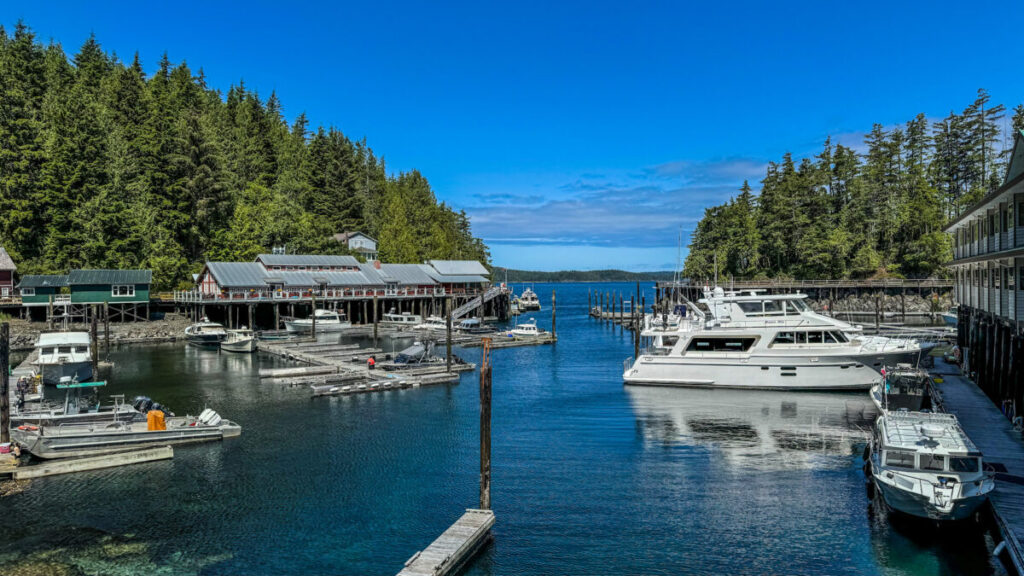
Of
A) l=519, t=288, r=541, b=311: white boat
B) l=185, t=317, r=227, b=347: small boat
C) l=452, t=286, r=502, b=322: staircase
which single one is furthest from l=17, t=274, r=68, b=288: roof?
l=519, t=288, r=541, b=311: white boat

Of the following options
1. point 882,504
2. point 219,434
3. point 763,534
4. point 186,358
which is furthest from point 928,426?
point 186,358

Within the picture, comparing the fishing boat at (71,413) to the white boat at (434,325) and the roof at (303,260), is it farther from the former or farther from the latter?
the roof at (303,260)

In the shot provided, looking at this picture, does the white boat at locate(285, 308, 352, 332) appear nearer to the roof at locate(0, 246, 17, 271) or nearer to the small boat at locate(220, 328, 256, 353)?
the small boat at locate(220, 328, 256, 353)

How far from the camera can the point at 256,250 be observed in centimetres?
8019

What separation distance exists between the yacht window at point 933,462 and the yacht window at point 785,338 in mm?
20230

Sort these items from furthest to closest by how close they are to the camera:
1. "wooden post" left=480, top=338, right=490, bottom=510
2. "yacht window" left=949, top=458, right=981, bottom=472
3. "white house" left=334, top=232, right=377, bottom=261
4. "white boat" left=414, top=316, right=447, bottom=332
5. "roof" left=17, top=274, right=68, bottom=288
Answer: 1. "white house" left=334, top=232, right=377, bottom=261
2. "white boat" left=414, top=316, right=447, bottom=332
3. "roof" left=17, top=274, right=68, bottom=288
4. "wooden post" left=480, top=338, right=490, bottom=510
5. "yacht window" left=949, top=458, right=981, bottom=472

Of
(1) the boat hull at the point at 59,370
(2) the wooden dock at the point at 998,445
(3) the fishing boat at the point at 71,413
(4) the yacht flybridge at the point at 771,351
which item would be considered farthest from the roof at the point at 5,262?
(2) the wooden dock at the point at 998,445

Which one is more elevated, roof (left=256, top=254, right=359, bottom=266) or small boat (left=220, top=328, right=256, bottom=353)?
roof (left=256, top=254, right=359, bottom=266)

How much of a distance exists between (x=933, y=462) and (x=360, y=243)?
9116cm

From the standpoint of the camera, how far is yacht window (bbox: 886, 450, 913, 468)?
17250 mm

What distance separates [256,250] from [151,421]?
58.3m

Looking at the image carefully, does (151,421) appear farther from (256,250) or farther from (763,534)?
(256,250)

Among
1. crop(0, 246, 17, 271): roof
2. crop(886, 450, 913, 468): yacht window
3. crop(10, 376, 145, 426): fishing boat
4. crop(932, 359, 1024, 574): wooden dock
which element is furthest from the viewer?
crop(0, 246, 17, 271): roof

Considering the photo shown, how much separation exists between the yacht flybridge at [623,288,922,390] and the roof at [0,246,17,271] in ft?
192
